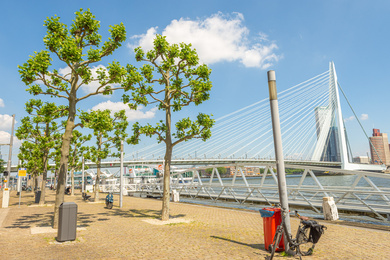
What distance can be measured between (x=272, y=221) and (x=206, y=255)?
1861 millimetres

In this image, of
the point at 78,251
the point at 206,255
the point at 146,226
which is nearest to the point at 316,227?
the point at 206,255

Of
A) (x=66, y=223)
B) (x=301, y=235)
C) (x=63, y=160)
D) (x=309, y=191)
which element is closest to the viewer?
(x=301, y=235)

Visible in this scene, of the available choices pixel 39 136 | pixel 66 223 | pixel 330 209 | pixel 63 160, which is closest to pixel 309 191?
pixel 330 209

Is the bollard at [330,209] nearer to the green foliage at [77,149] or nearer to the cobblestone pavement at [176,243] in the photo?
the cobblestone pavement at [176,243]

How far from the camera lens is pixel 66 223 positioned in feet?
27.1

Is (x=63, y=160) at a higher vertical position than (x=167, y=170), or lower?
higher

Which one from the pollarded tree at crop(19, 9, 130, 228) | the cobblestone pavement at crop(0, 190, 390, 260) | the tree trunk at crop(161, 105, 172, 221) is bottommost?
the cobblestone pavement at crop(0, 190, 390, 260)

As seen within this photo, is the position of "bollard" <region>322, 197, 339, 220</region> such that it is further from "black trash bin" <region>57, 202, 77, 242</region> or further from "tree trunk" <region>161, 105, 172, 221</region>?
"black trash bin" <region>57, 202, 77, 242</region>

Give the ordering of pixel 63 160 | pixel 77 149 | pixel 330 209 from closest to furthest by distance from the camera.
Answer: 1. pixel 63 160
2. pixel 330 209
3. pixel 77 149

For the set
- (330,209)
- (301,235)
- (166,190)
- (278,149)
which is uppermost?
(278,149)

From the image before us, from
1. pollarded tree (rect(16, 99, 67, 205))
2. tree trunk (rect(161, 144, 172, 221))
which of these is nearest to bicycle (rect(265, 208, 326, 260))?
tree trunk (rect(161, 144, 172, 221))

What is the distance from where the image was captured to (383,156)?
135125 mm

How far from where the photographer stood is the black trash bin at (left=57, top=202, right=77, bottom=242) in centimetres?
820

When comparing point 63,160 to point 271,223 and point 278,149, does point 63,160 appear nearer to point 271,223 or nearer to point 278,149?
point 271,223
